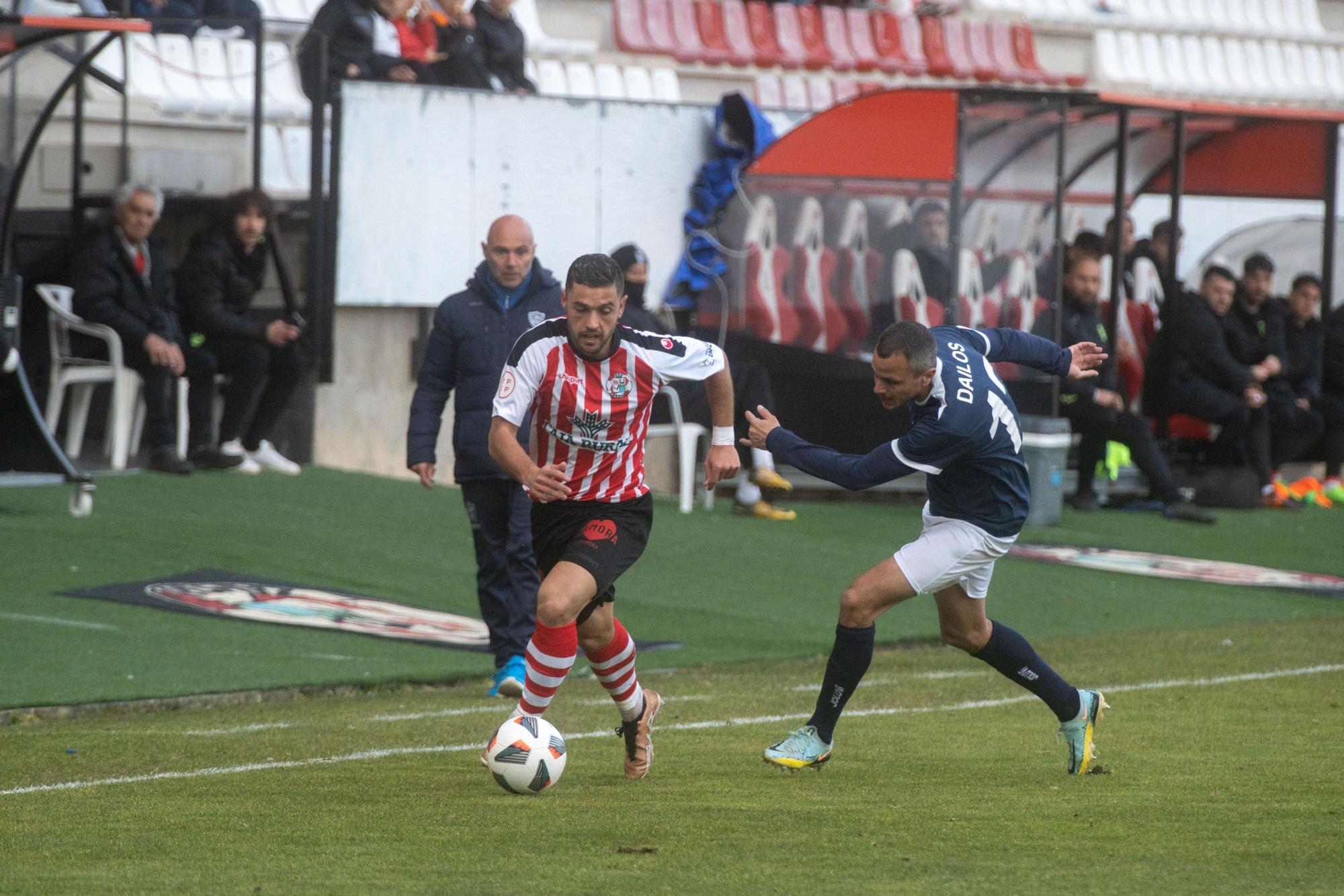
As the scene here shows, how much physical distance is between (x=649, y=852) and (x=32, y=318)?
962 cm

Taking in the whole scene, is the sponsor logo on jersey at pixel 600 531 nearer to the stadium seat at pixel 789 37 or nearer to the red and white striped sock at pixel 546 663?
the red and white striped sock at pixel 546 663

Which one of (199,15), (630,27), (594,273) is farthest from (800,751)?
(630,27)

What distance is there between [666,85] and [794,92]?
1.71 metres

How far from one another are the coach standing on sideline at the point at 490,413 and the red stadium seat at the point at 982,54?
64.3 ft

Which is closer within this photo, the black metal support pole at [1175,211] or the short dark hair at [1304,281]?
the black metal support pole at [1175,211]

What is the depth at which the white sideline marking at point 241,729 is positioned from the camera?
717cm

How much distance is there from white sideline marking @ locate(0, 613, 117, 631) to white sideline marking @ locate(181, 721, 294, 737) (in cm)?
206

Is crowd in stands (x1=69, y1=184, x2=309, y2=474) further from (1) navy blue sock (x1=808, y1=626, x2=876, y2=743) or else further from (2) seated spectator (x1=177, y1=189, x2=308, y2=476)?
(1) navy blue sock (x1=808, y1=626, x2=876, y2=743)

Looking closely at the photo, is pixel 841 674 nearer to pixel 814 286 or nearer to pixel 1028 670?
pixel 1028 670

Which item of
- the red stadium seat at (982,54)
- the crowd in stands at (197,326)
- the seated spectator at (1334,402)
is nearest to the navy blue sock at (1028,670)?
the crowd in stands at (197,326)

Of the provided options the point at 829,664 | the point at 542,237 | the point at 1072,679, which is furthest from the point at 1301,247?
the point at 829,664

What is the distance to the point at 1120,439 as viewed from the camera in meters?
15.8

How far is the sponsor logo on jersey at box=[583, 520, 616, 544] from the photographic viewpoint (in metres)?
6.16

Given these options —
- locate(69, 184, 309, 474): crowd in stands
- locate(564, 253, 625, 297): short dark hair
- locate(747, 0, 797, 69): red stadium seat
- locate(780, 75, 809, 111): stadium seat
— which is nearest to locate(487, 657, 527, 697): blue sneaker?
locate(564, 253, 625, 297): short dark hair
